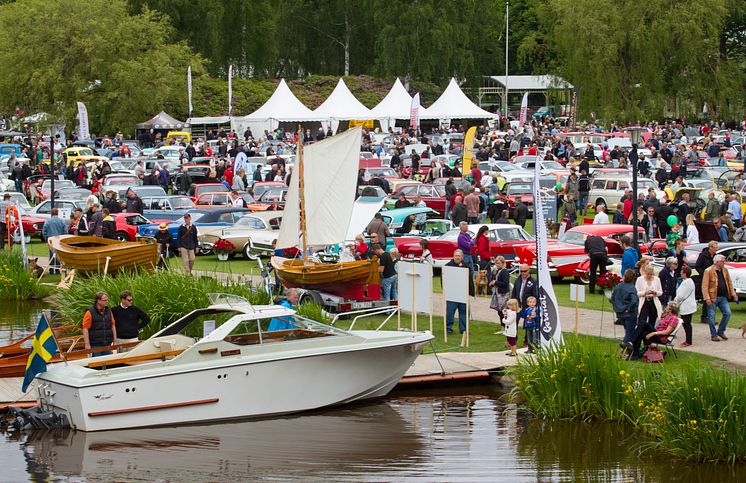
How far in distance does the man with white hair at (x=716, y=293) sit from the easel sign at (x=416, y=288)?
4.78 metres

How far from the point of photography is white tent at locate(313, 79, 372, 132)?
70.1 meters

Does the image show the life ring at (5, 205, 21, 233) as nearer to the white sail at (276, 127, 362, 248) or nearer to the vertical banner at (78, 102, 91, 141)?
the white sail at (276, 127, 362, 248)

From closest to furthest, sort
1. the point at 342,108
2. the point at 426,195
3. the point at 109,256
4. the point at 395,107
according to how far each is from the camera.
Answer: the point at 109,256 < the point at 426,195 < the point at 342,108 < the point at 395,107

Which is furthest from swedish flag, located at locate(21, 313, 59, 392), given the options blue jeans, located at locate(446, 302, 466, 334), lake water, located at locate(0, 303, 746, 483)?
blue jeans, located at locate(446, 302, 466, 334)

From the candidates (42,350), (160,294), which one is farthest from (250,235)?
(42,350)

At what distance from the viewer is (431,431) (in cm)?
1844

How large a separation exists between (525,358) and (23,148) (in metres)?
53.7

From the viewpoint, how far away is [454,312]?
24.0m

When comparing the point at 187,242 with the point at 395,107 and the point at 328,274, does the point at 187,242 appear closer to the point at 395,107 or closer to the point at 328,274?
the point at 328,274

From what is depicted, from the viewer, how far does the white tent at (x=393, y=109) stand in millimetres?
72250

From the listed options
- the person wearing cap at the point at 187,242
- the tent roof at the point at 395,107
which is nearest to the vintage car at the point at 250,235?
the person wearing cap at the point at 187,242

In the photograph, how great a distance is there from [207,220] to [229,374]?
20.6 meters

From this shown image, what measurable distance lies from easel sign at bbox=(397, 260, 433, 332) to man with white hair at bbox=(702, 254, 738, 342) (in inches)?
188

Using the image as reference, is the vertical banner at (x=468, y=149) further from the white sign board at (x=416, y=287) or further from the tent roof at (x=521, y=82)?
A: the tent roof at (x=521, y=82)
